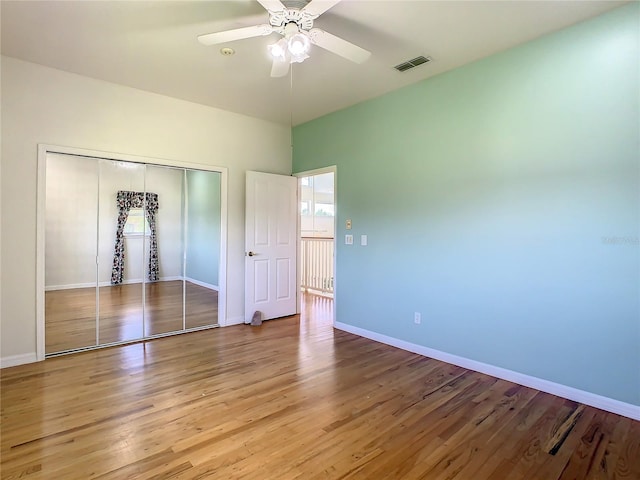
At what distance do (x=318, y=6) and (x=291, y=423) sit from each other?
8.60 feet

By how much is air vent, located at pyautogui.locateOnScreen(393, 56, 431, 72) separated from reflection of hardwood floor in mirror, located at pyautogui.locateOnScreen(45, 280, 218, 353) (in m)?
3.45

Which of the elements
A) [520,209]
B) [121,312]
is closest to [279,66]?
[520,209]

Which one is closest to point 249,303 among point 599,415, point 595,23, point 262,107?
point 262,107

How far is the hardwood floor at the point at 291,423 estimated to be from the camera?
6.00ft

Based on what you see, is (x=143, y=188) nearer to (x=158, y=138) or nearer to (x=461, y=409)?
(x=158, y=138)

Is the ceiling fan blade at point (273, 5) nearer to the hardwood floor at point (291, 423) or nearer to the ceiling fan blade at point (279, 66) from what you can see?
the ceiling fan blade at point (279, 66)

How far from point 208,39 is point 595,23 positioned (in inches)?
109

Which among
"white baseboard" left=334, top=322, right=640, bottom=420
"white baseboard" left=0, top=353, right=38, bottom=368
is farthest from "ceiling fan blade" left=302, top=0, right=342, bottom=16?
"white baseboard" left=0, top=353, right=38, bottom=368

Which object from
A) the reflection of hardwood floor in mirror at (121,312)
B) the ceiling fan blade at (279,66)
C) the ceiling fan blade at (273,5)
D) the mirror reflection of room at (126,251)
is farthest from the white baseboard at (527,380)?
the ceiling fan blade at (273,5)

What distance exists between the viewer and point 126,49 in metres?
2.93

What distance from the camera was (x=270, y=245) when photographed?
482 cm

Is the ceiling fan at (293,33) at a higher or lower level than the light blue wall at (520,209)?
higher

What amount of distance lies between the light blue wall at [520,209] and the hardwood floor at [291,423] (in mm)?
459

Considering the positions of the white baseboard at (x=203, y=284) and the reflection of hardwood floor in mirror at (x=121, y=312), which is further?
the white baseboard at (x=203, y=284)
